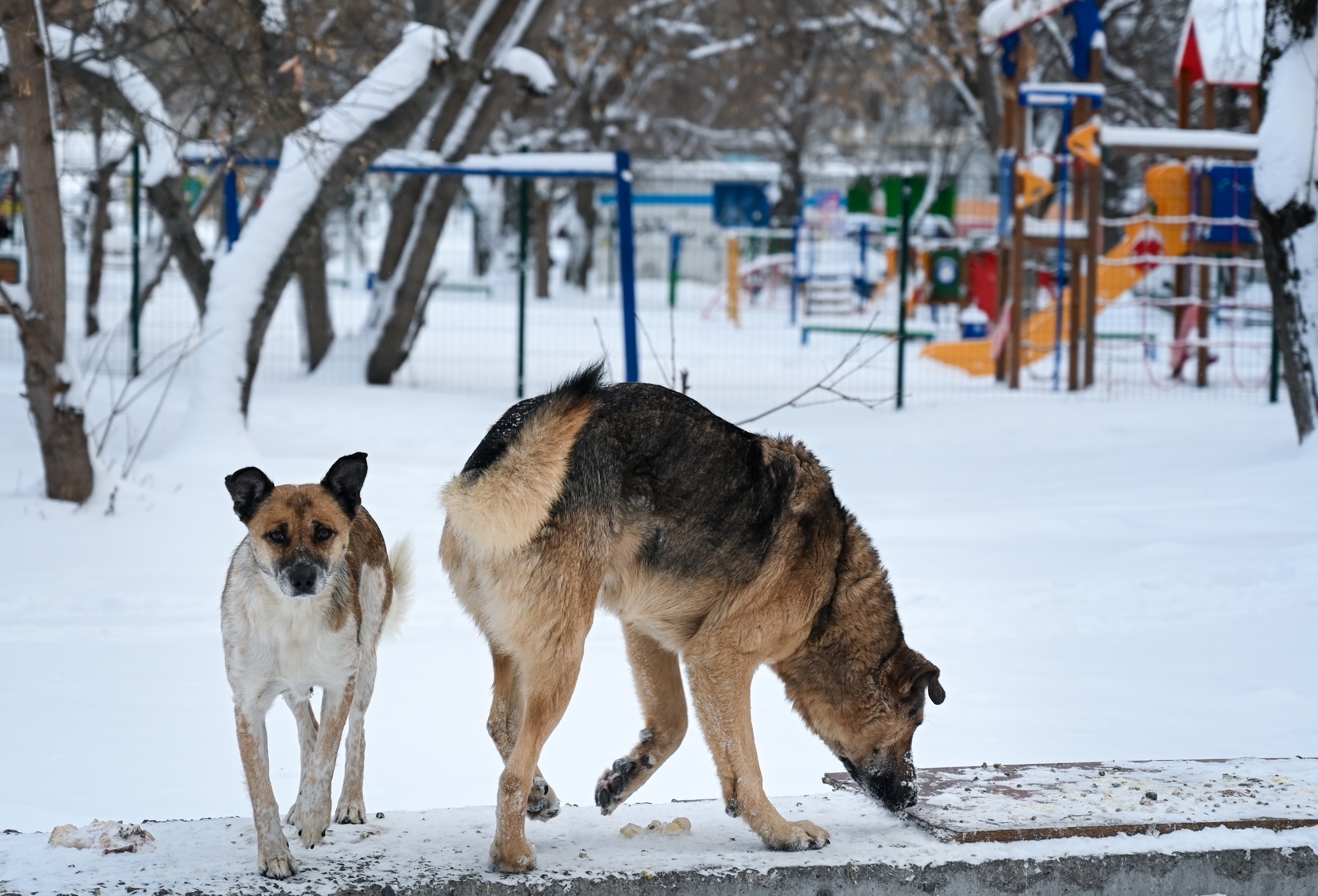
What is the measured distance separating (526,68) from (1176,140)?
24.5 ft

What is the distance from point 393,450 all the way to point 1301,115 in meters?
7.55

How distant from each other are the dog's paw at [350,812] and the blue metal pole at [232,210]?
30.8 feet

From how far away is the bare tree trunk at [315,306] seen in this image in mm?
15664

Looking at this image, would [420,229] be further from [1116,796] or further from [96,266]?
[1116,796]

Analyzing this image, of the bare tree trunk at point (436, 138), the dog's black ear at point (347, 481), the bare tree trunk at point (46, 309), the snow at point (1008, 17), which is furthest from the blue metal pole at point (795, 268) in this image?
the dog's black ear at point (347, 481)

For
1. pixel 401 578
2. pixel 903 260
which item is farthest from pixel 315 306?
pixel 401 578

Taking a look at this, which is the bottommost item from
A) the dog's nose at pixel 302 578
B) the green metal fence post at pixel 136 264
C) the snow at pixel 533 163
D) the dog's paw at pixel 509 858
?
the dog's paw at pixel 509 858

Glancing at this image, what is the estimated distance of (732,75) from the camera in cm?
3431

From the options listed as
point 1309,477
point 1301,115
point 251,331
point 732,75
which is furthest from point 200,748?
point 732,75

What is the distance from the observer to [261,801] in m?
3.47

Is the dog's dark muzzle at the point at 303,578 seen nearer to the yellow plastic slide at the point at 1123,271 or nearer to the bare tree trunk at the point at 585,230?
the yellow plastic slide at the point at 1123,271

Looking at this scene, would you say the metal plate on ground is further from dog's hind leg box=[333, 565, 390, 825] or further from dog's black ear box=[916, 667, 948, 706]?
dog's hind leg box=[333, 565, 390, 825]

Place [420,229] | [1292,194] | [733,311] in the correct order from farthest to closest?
1. [733,311]
2. [420,229]
3. [1292,194]

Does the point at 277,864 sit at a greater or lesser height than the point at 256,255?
lesser
